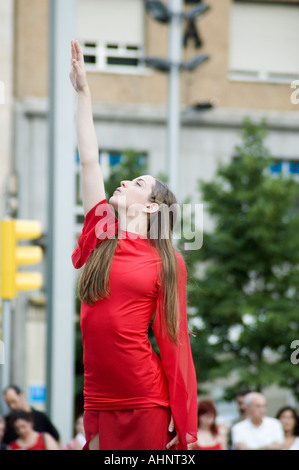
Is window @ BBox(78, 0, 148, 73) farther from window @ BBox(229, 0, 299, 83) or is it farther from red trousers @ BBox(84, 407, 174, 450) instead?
red trousers @ BBox(84, 407, 174, 450)

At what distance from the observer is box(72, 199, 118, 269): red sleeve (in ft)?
10.8

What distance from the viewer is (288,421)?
8016mm

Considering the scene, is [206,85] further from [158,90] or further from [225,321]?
[225,321]

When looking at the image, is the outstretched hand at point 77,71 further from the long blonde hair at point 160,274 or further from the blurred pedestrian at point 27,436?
the blurred pedestrian at point 27,436

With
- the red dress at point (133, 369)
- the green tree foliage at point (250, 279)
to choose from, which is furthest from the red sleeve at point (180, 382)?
the green tree foliage at point (250, 279)

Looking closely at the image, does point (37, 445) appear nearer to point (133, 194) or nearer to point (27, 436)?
point (27, 436)

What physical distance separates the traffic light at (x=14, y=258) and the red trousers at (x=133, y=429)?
493 centimetres

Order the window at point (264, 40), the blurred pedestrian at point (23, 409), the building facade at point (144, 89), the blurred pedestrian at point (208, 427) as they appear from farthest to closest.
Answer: the window at point (264, 40) < the building facade at point (144, 89) < the blurred pedestrian at point (208, 427) < the blurred pedestrian at point (23, 409)

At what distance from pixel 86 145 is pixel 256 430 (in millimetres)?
5122

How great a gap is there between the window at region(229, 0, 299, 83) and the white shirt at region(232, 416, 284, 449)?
15.2m

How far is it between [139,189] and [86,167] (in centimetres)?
22

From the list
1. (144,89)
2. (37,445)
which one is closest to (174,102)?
(37,445)

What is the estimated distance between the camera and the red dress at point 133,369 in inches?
123
